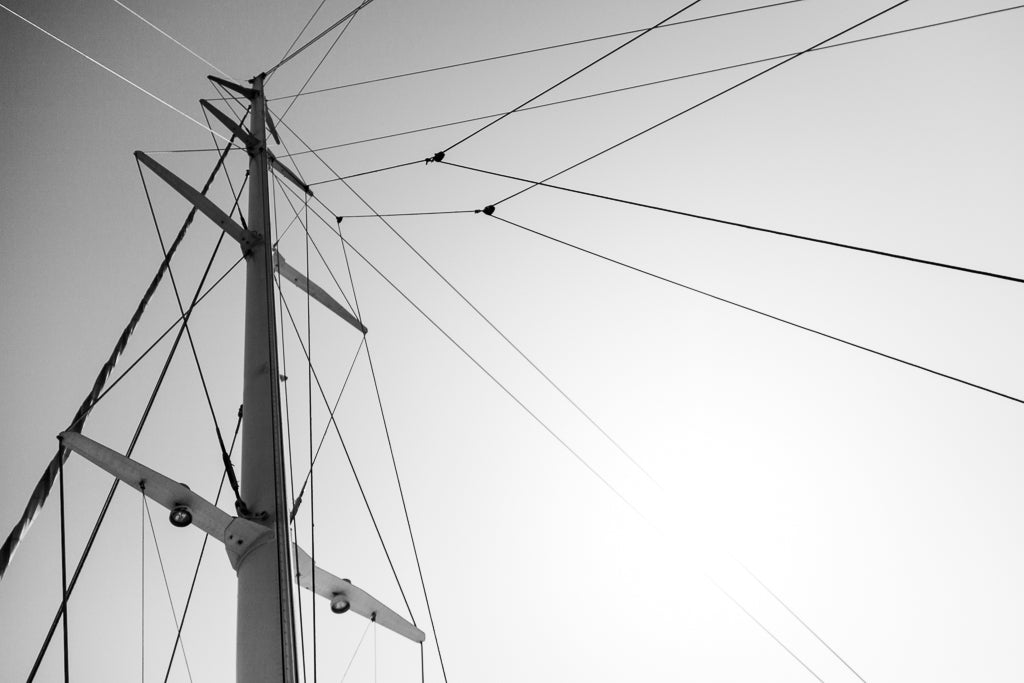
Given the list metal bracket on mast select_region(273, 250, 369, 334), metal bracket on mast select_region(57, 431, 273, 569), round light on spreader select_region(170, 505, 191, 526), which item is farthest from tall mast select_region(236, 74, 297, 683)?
metal bracket on mast select_region(273, 250, 369, 334)

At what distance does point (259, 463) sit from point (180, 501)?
45cm

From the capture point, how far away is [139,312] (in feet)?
15.8

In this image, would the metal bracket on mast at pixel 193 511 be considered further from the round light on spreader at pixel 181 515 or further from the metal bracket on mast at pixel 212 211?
the metal bracket on mast at pixel 212 211

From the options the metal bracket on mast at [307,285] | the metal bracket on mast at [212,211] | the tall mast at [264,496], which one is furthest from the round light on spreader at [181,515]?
the metal bracket on mast at [307,285]

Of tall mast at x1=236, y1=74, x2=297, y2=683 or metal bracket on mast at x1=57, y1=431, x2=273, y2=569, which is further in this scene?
metal bracket on mast at x1=57, y1=431, x2=273, y2=569

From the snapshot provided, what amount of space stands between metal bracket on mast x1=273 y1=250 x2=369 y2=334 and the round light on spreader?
3155 mm

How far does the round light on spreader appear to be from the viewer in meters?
3.18

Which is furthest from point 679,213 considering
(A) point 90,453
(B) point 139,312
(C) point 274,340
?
(B) point 139,312

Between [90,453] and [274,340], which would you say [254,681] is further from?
[274,340]

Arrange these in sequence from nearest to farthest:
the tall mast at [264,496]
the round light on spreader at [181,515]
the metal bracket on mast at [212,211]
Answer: the tall mast at [264,496]
the round light on spreader at [181,515]
the metal bracket on mast at [212,211]

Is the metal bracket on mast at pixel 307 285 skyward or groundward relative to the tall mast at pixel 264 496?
skyward

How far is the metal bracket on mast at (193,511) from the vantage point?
3066 mm

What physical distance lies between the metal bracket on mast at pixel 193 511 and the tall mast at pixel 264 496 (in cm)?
7

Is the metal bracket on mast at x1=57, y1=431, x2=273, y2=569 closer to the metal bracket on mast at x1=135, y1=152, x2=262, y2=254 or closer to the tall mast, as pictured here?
the tall mast
